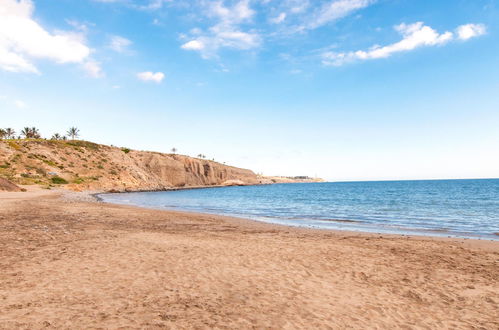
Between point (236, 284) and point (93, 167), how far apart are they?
306 ft

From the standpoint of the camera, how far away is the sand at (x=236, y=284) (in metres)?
6.27

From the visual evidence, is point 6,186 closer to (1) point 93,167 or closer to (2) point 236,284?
(1) point 93,167

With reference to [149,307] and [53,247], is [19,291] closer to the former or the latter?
[149,307]

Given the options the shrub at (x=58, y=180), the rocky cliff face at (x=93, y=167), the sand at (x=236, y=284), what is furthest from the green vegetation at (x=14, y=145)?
the sand at (x=236, y=284)

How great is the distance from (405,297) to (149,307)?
675cm

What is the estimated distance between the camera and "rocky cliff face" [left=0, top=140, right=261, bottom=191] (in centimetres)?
6825

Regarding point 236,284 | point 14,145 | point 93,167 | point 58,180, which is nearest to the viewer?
point 236,284

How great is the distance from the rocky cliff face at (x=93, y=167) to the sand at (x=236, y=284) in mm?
62202

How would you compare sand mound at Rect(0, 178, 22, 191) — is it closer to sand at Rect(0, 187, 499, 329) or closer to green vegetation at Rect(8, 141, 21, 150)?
green vegetation at Rect(8, 141, 21, 150)

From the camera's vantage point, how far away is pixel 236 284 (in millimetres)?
8453

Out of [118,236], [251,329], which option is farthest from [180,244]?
[251,329]

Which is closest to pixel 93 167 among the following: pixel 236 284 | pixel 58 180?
pixel 58 180

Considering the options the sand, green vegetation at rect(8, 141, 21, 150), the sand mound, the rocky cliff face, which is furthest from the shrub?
the sand

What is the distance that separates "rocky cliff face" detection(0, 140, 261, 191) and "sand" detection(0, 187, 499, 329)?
2449 inches
